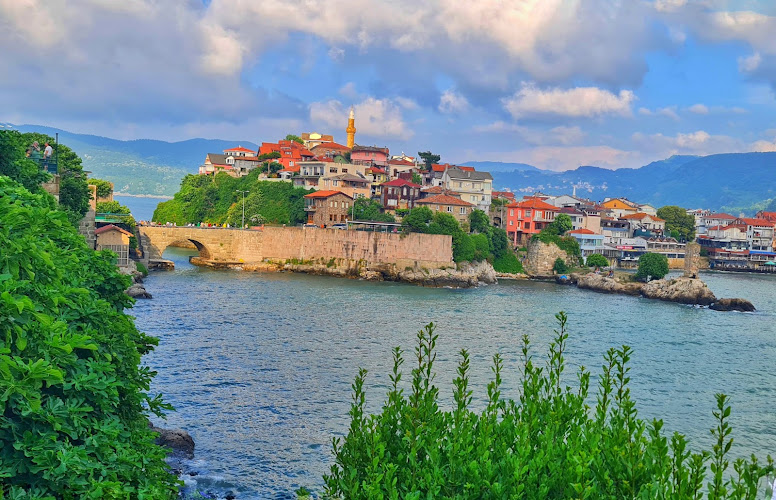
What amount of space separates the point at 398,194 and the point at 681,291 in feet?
103

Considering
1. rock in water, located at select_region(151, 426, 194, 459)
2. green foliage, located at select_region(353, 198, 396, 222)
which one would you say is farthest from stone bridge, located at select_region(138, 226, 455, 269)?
rock in water, located at select_region(151, 426, 194, 459)

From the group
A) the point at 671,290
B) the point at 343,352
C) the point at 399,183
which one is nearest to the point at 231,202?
the point at 399,183

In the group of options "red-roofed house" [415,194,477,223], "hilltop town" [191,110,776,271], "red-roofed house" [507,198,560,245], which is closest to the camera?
"red-roofed house" [415,194,477,223]

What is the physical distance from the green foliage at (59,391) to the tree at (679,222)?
98.8m

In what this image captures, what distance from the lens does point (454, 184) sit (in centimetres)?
8069

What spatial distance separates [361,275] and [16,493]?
179 ft

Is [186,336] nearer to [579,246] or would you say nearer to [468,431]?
[468,431]

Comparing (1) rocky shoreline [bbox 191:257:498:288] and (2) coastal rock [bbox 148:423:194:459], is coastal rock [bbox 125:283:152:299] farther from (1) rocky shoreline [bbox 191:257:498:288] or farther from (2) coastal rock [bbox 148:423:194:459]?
(2) coastal rock [bbox 148:423:194:459]

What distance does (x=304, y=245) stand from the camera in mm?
64750

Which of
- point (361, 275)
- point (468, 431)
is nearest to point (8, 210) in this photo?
point (468, 431)

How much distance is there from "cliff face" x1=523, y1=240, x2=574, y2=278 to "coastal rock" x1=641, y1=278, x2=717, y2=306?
A: 12257 millimetres

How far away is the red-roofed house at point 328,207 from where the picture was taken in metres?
69.9

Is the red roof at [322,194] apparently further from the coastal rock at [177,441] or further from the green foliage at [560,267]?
the coastal rock at [177,441]

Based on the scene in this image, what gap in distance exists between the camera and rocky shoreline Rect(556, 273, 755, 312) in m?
52.3
